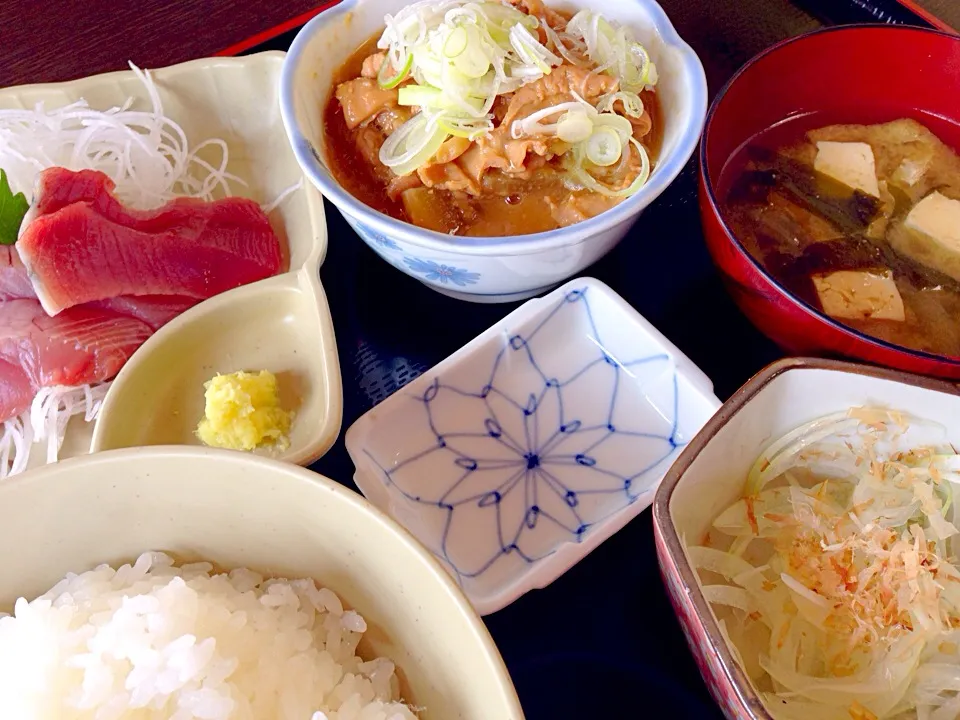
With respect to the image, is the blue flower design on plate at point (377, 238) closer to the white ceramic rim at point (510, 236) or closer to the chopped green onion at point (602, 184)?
the white ceramic rim at point (510, 236)

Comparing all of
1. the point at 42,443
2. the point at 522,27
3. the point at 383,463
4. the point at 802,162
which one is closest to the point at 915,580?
the point at 383,463

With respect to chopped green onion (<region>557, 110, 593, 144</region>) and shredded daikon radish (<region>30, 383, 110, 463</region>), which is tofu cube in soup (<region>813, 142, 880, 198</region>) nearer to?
chopped green onion (<region>557, 110, 593, 144</region>)

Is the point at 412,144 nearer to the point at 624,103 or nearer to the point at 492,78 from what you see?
the point at 492,78

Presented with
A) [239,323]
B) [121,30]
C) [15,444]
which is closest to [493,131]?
[239,323]

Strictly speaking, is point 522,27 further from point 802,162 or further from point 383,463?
point 383,463

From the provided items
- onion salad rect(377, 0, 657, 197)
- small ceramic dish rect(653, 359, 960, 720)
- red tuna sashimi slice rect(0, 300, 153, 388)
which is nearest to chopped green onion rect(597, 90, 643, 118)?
onion salad rect(377, 0, 657, 197)

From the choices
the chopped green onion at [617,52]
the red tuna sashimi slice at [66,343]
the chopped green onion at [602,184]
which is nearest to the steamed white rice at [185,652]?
the red tuna sashimi slice at [66,343]

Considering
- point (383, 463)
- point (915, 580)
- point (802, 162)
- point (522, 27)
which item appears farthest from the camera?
point (802, 162)
